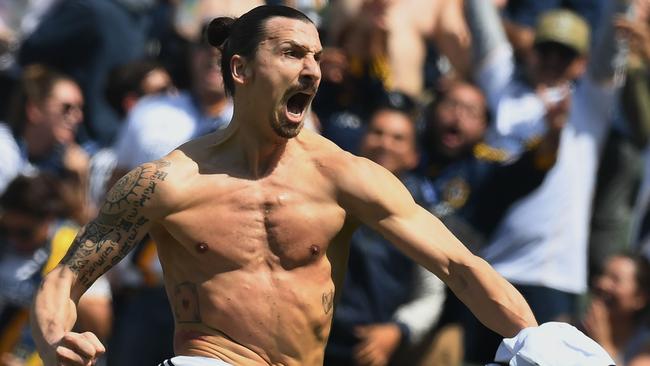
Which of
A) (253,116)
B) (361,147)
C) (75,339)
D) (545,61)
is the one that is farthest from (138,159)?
(75,339)

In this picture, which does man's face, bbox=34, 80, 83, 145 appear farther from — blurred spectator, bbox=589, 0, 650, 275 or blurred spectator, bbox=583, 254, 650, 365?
blurred spectator, bbox=583, 254, 650, 365

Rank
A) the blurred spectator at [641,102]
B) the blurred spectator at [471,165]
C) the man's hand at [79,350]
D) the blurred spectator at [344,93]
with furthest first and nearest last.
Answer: the blurred spectator at [344,93], the blurred spectator at [641,102], the blurred spectator at [471,165], the man's hand at [79,350]

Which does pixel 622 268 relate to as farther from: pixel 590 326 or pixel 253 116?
pixel 253 116

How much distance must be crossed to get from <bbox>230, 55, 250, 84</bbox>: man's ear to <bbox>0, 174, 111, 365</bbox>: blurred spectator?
3229mm

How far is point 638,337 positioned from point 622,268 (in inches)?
14.4

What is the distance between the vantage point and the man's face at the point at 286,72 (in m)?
5.94

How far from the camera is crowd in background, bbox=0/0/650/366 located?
8664 mm

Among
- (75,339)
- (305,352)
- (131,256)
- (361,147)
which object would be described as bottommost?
(131,256)

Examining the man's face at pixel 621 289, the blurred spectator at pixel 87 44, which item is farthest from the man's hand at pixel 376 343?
the blurred spectator at pixel 87 44

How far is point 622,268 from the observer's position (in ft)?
28.3

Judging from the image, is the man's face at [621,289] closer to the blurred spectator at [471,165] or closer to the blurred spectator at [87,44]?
the blurred spectator at [471,165]

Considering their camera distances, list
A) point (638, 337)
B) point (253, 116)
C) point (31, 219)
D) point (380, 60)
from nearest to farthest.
→ point (253, 116) < point (638, 337) < point (31, 219) < point (380, 60)

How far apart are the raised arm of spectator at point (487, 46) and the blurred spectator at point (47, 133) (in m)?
2.38

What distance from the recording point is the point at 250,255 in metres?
6.07
